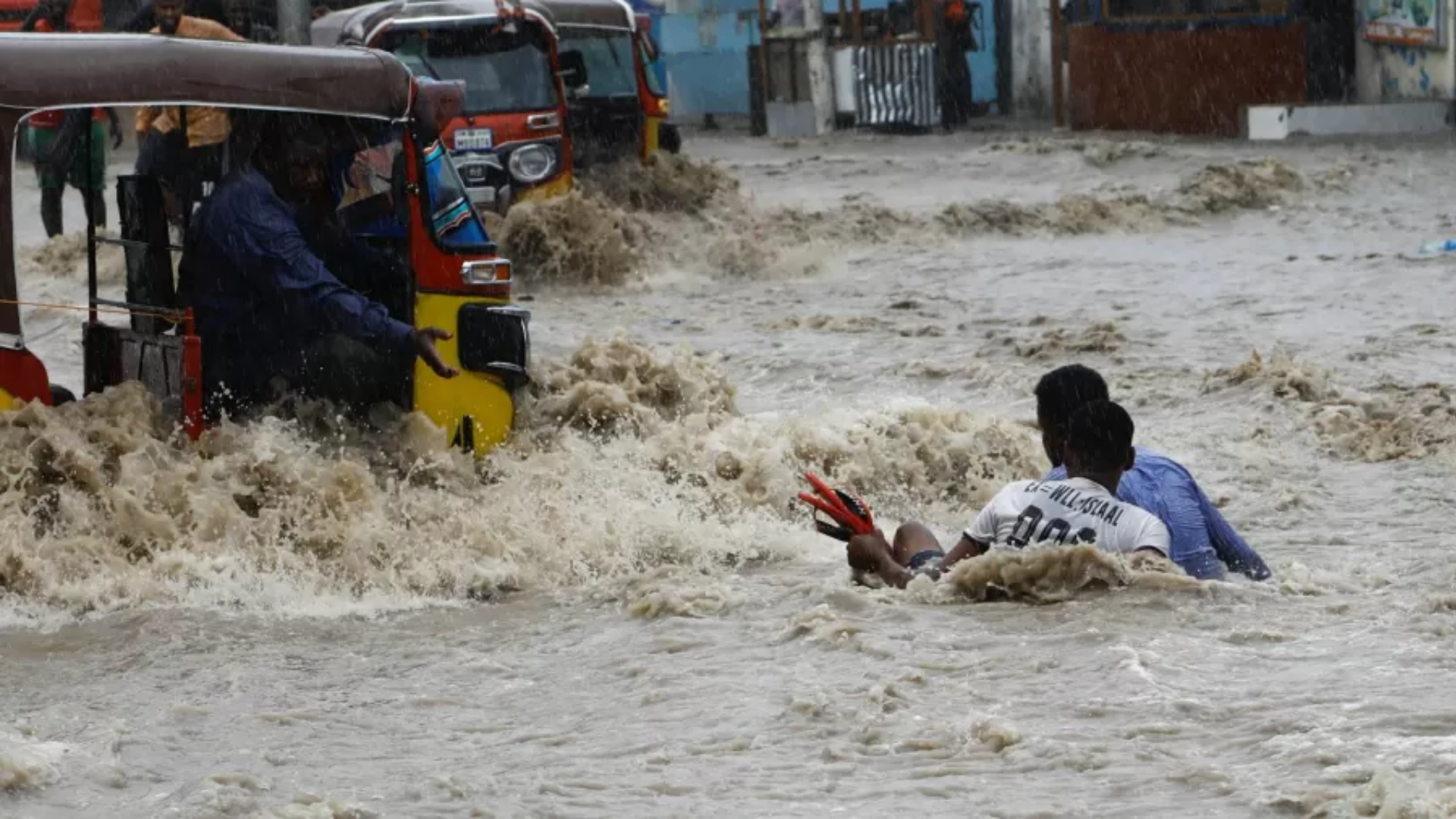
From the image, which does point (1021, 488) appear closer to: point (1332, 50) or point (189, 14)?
point (189, 14)

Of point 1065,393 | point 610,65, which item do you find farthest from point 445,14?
point 1065,393

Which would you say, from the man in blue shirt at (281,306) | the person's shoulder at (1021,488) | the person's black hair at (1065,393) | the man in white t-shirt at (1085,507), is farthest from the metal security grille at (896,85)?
the man in white t-shirt at (1085,507)

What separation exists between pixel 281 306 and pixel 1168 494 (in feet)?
10.2

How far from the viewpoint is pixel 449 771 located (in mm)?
5566

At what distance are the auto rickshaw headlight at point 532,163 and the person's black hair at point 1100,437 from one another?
10333 millimetres

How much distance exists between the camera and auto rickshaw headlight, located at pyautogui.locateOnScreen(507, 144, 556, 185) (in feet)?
54.2

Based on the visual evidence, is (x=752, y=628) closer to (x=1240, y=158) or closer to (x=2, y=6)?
(x=1240, y=158)

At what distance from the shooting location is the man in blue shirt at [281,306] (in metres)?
7.80

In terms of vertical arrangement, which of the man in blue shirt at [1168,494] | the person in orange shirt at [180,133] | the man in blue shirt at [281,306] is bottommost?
the man in blue shirt at [1168,494]

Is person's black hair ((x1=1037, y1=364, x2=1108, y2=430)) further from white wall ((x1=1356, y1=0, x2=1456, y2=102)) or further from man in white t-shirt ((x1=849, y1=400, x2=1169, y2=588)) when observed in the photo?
white wall ((x1=1356, y1=0, x2=1456, y2=102))

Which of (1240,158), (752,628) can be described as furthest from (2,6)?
(752,628)

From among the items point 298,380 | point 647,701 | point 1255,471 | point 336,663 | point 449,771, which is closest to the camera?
point 449,771

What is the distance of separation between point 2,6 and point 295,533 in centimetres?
2191

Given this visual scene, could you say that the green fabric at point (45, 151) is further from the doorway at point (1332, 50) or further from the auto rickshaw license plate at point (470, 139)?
the doorway at point (1332, 50)
